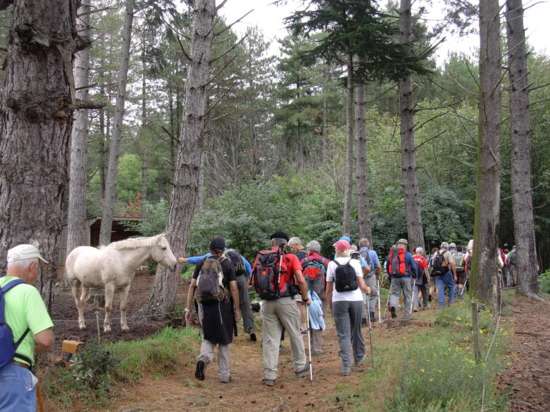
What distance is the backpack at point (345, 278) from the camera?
805 cm

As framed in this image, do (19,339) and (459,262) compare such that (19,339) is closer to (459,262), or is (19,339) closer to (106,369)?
(106,369)

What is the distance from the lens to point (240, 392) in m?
7.50

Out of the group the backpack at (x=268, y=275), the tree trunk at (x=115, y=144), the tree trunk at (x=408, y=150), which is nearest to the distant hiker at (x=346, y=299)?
the backpack at (x=268, y=275)

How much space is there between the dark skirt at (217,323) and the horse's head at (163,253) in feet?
8.28

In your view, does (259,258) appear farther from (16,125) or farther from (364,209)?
(364,209)

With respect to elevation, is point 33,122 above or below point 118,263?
above

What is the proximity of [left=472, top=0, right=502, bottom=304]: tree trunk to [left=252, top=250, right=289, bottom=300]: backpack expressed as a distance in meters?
6.44

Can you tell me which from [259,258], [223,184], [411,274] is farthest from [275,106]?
[259,258]

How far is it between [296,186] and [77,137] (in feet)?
48.2

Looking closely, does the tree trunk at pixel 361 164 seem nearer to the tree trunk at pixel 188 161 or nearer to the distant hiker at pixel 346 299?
the tree trunk at pixel 188 161

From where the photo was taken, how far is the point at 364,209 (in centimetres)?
1845

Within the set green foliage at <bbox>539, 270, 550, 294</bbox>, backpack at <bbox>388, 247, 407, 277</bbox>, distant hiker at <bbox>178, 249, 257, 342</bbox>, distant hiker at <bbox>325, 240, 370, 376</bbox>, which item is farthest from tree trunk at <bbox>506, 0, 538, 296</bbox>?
distant hiker at <bbox>325, 240, 370, 376</bbox>

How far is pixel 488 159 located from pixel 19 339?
1113 centimetres

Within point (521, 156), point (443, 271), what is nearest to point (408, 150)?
point (521, 156)
